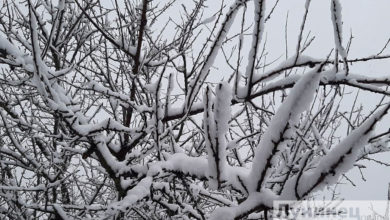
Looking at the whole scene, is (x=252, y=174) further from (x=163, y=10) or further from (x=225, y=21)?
(x=163, y=10)

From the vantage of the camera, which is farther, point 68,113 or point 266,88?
point 68,113

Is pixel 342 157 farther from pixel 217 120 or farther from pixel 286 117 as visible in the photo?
pixel 217 120

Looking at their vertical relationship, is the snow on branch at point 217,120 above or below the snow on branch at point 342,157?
above

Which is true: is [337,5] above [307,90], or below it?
above

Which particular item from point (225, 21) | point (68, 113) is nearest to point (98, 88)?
point (68, 113)

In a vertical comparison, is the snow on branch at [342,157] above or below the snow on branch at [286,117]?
below

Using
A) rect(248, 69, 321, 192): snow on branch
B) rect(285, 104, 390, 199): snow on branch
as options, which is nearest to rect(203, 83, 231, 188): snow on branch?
rect(248, 69, 321, 192): snow on branch

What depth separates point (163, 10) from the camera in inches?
150

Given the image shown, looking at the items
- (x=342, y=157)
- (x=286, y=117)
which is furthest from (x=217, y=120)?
(x=342, y=157)

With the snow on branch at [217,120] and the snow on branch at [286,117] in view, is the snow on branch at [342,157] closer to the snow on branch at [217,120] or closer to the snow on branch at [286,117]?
the snow on branch at [286,117]

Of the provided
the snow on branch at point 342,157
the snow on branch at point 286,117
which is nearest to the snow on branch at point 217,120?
the snow on branch at point 286,117

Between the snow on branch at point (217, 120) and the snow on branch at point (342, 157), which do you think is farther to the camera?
the snow on branch at point (217, 120)

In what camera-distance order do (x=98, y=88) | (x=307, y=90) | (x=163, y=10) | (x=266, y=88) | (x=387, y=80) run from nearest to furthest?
(x=307, y=90)
(x=387, y=80)
(x=266, y=88)
(x=98, y=88)
(x=163, y=10)

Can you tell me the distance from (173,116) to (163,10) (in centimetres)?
212
